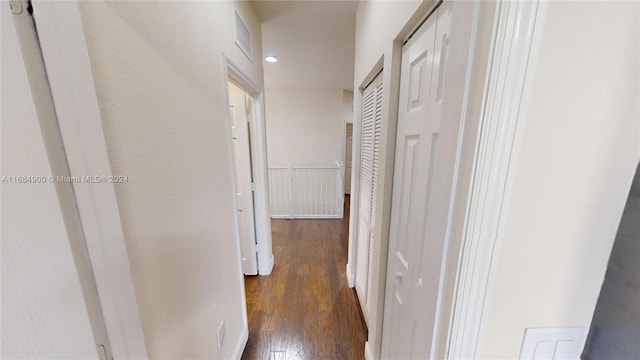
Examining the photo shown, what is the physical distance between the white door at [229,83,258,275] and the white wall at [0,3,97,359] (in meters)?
1.58

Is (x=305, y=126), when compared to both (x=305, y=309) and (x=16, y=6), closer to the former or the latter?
(x=305, y=309)

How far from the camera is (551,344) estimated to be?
0.50 m

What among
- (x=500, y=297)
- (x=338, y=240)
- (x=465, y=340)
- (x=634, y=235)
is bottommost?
(x=338, y=240)

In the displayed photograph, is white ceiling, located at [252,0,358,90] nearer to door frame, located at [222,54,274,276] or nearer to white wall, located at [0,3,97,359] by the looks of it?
door frame, located at [222,54,274,276]

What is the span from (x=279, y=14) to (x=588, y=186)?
7.21ft

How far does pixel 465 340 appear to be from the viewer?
0.48m

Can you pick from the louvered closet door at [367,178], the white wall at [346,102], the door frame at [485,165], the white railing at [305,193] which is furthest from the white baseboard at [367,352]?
the white wall at [346,102]

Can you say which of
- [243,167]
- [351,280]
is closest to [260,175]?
[243,167]

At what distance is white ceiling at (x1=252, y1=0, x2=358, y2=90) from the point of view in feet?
5.79

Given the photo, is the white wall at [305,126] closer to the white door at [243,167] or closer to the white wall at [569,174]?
the white door at [243,167]

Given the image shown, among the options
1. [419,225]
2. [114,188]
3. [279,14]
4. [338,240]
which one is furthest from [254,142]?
[338,240]

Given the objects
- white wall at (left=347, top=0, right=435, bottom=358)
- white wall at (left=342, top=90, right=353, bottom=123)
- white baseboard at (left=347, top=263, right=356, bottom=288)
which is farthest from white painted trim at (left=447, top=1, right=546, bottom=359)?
white wall at (left=342, top=90, right=353, bottom=123)

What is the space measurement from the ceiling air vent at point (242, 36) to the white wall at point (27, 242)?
129 centimetres

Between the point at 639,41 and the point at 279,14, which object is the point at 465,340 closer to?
the point at 639,41
